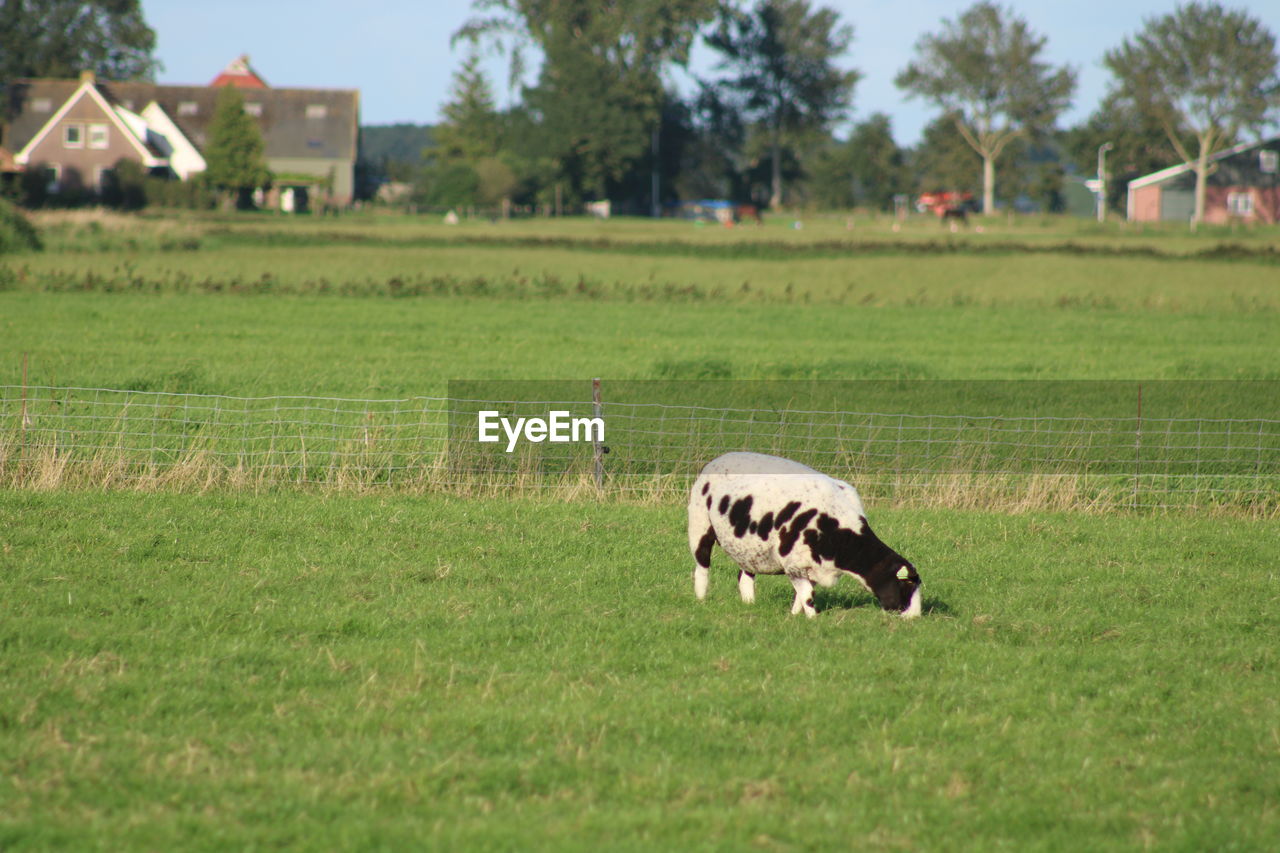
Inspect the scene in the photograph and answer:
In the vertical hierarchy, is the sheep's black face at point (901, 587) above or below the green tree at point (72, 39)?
below

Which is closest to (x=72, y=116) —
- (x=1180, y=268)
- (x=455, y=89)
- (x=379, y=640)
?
(x=455, y=89)

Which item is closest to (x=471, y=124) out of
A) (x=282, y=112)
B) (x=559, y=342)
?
(x=282, y=112)

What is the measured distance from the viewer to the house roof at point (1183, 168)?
10244 centimetres

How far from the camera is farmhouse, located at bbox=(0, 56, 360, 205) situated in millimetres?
94938

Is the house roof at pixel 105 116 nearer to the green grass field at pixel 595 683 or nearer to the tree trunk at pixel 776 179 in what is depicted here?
the tree trunk at pixel 776 179

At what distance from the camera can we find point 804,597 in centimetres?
Result: 970

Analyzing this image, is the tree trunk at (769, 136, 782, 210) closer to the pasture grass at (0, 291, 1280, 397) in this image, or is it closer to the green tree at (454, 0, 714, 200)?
the green tree at (454, 0, 714, 200)

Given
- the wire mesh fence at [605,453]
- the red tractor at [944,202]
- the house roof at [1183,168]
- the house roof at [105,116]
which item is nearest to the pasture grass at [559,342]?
the wire mesh fence at [605,453]

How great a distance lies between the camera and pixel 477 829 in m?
5.92

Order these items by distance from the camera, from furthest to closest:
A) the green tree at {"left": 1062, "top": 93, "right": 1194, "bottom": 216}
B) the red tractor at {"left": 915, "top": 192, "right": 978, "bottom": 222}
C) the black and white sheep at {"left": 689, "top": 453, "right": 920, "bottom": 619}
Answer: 1. the red tractor at {"left": 915, "top": 192, "right": 978, "bottom": 222}
2. the green tree at {"left": 1062, "top": 93, "right": 1194, "bottom": 216}
3. the black and white sheep at {"left": 689, "top": 453, "right": 920, "bottom": 619}

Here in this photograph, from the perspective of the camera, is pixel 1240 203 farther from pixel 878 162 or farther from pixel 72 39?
pixel 72 39

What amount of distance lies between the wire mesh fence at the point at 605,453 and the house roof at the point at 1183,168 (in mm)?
93892

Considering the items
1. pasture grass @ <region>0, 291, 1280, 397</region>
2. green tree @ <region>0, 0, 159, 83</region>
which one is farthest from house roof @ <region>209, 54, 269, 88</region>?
pasture grass @ <region>0, 291, 1280, 397</region>

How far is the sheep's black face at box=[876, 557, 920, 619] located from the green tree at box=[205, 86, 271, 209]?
91.2 m
